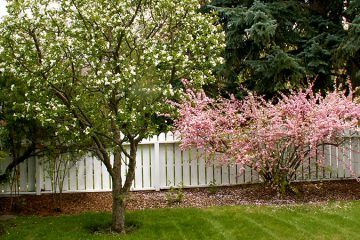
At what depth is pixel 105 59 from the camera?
563 cm

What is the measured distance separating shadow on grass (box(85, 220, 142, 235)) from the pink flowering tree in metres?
1.76

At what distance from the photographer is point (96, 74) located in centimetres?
531

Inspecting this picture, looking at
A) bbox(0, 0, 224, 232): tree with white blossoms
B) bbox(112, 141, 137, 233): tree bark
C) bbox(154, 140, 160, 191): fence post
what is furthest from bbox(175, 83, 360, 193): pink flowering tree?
bbox(112, 141, 137, 233): tree bark

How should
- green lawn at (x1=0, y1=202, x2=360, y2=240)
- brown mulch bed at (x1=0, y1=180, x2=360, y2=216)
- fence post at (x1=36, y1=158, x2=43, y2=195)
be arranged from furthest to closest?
fence post at (x1=36, y1=158, x2=43, y2=195) < brown mulch bed at (x1=0, y1=180, x2=360, y2=216) < green lawn at (x1=0, y1=202, x2=360, y2=240)

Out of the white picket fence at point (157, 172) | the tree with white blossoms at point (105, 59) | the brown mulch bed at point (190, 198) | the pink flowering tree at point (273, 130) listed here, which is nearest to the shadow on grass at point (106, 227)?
the tree with white blossoms at point (105, 59)

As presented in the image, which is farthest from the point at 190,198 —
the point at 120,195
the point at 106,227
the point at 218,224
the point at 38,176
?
the point at 38,176

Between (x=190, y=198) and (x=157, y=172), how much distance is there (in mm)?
1018

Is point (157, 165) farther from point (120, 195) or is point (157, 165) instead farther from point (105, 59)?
point (105, 59)

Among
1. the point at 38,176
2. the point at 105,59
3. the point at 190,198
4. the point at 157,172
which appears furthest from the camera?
the point at 157,172

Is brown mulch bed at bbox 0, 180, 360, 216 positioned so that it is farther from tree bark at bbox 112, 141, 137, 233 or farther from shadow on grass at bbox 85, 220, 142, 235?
tree bark at bbox 112, 141, 137, 233

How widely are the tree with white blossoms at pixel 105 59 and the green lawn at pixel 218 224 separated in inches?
18.5

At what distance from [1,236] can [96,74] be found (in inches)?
→ 89.6

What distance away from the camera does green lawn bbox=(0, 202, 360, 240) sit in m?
5.54

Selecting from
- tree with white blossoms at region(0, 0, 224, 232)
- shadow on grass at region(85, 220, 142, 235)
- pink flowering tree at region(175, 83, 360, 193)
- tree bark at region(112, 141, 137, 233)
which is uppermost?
tree with white blossoms at region(0, 0, 224, 232)
